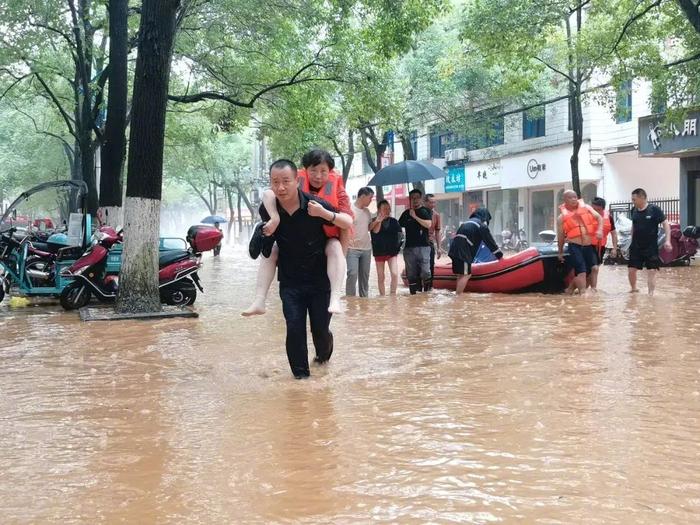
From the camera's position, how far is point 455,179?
131 ft

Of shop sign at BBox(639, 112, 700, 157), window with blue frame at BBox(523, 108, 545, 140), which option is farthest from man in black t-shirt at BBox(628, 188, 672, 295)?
window with blue frame at BBox(523, 108, 545, 140)

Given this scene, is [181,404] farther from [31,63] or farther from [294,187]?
[31,63]

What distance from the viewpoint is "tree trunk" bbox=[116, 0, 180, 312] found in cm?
1087

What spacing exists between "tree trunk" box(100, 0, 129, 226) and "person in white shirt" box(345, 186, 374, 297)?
4.91m

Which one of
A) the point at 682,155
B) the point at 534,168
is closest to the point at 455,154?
the point at 534,168

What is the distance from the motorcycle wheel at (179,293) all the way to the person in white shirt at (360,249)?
95.7 inches

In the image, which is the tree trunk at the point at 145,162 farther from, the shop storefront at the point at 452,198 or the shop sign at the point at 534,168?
the shop storefront at the point at 452,198

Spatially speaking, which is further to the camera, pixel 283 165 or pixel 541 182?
pixel 541 182

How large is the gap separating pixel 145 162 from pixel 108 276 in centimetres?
239

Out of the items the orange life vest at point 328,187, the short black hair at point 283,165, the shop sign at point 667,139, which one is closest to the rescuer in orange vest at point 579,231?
Answer: the orange life vest at point 328,187

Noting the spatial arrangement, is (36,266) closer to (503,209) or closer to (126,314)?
(126,314)

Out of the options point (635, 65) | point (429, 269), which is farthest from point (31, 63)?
point (635, 65)

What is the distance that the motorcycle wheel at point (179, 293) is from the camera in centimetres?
1234

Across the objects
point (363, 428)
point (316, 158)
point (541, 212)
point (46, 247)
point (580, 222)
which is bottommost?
point (363, 428)
